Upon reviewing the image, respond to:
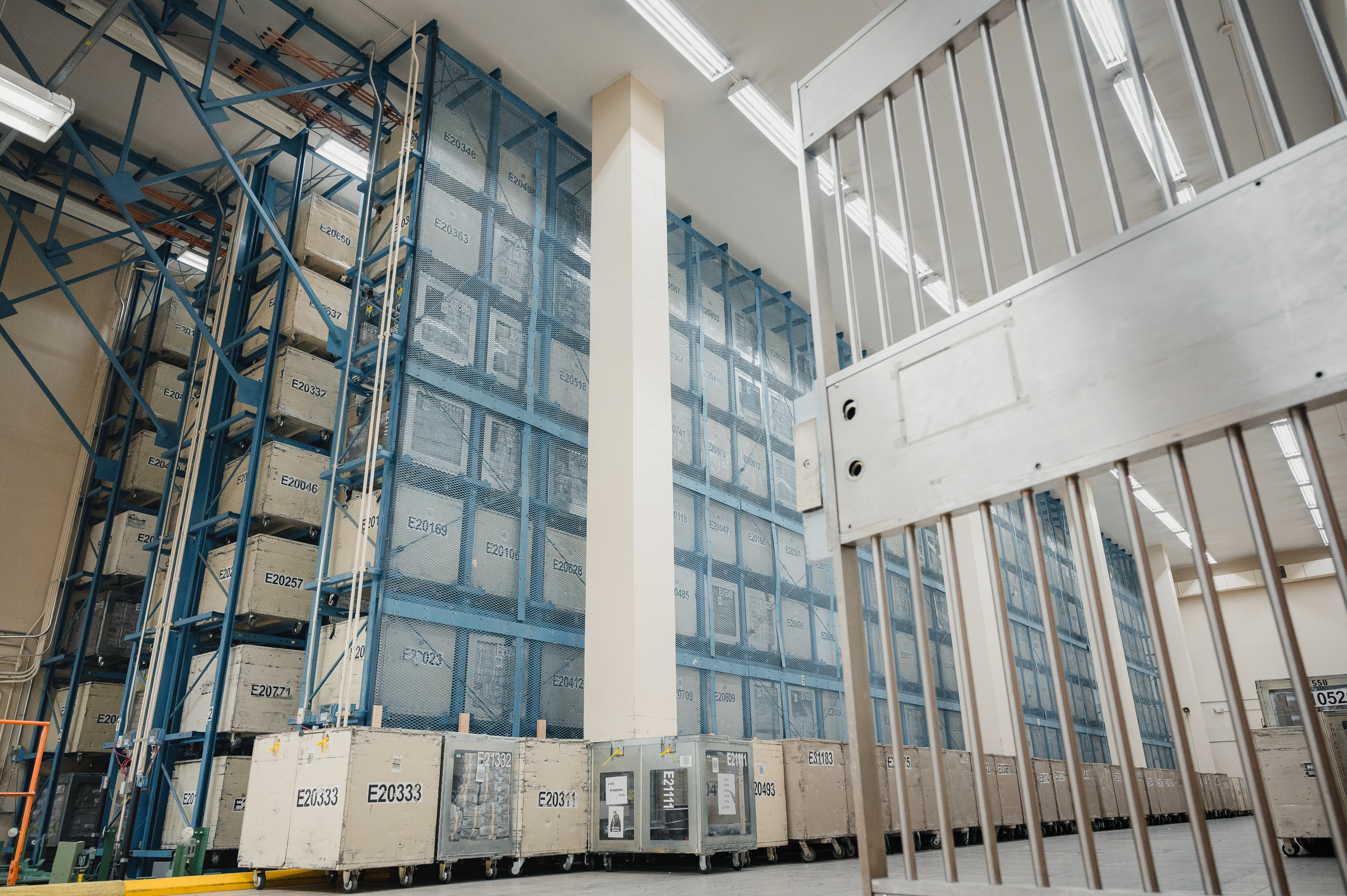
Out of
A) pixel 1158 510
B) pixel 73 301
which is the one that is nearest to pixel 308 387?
pixel 73 301

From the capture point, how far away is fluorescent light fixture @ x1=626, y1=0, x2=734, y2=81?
10.6m

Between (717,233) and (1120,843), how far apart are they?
1097cm

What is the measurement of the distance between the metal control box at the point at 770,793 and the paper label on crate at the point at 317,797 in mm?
4022

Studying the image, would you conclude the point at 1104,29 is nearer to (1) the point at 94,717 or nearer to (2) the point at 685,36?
(2) the point at 685,36

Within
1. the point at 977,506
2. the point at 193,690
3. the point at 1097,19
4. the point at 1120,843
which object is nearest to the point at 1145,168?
the point at 1097,19

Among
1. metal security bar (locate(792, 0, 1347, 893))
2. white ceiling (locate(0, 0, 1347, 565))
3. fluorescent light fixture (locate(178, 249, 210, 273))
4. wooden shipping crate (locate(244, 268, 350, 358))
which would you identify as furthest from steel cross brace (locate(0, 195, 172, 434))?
metal security bar (locate(792, 0, 1347, 893))

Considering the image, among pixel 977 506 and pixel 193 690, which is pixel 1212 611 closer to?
pixel 977 506

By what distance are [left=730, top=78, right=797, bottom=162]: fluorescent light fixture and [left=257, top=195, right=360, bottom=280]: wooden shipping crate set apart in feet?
19.2

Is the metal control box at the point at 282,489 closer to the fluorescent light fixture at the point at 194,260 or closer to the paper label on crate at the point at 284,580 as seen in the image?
the paper label on crate at the point at 284,580

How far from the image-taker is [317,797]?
6973 mm

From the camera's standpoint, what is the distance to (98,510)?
14406 mm

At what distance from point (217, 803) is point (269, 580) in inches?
99.7

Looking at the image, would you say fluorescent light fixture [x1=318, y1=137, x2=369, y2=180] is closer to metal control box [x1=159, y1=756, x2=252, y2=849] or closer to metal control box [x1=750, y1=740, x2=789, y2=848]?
metal control box [x1=159, y1=756, x2=252, y2=849]

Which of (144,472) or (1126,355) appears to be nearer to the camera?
(1126,355)
